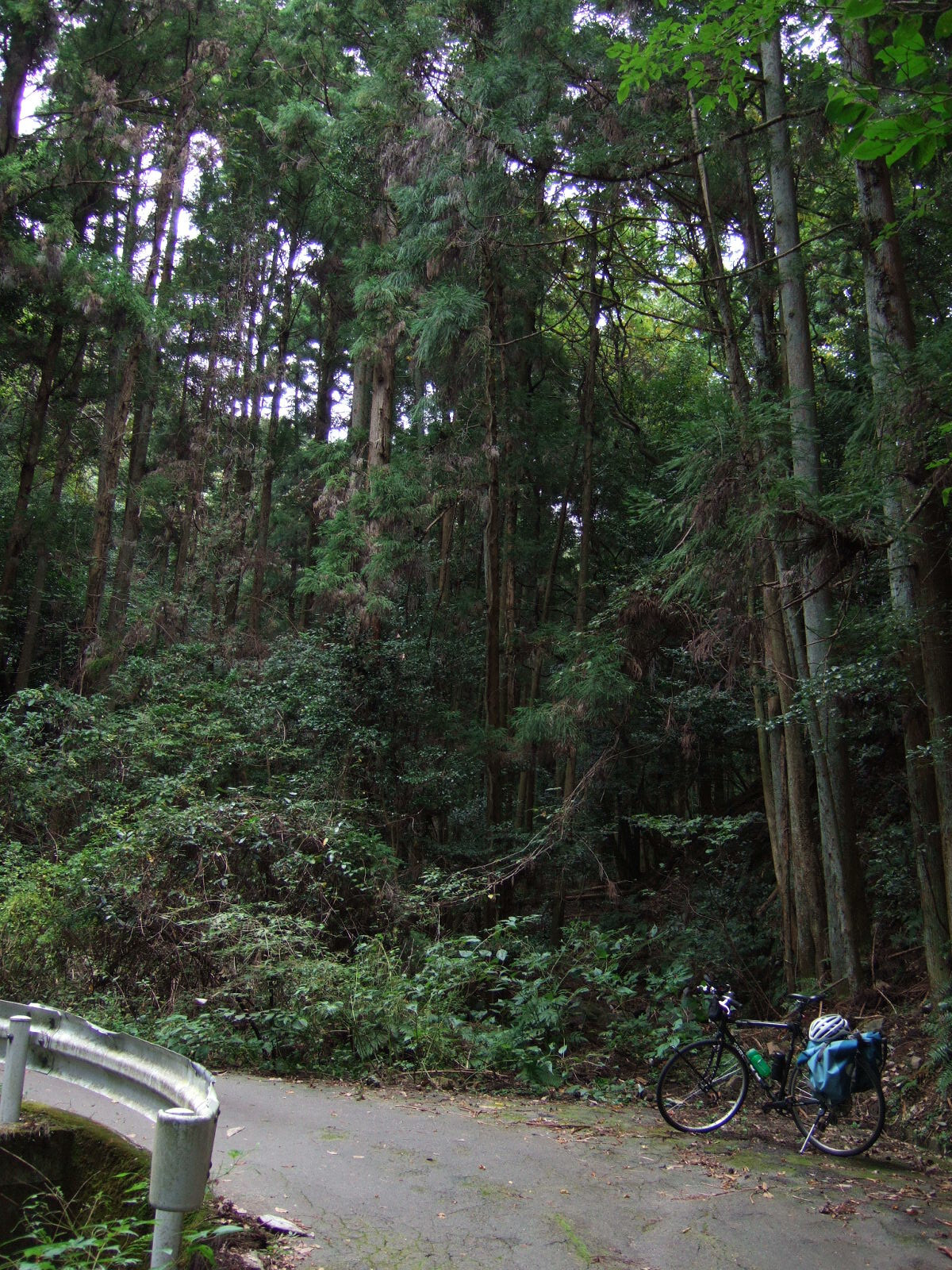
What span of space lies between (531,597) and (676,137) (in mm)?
11985

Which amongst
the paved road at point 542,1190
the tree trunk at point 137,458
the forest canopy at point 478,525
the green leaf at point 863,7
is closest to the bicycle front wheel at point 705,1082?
the paved road at point 542,1190

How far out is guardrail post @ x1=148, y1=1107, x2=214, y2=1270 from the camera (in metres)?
2.48

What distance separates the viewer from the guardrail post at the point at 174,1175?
2480 mm

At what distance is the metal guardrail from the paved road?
1235mm

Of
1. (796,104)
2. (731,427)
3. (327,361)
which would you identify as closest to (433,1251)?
(731,427)

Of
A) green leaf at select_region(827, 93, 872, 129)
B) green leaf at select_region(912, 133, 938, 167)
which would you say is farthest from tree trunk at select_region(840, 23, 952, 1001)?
green leaf at select_region(827, 93, 872, 129)

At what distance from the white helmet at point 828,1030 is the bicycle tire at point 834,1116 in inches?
7.8

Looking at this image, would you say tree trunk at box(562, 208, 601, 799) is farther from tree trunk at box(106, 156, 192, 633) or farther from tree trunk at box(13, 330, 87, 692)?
tree trunk at box(13, 330, 87, 692)

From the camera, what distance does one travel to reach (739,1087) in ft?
23.4

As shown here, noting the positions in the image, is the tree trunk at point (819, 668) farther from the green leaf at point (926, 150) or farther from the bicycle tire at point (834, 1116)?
the green leaf at point (926, 150)

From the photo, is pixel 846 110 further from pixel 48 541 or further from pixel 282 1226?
pixel 48 541

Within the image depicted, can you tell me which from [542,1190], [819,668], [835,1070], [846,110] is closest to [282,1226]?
[542,1190]

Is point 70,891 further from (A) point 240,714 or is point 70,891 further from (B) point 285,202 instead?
(B) point 285,202

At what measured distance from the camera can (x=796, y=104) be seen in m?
10.8
